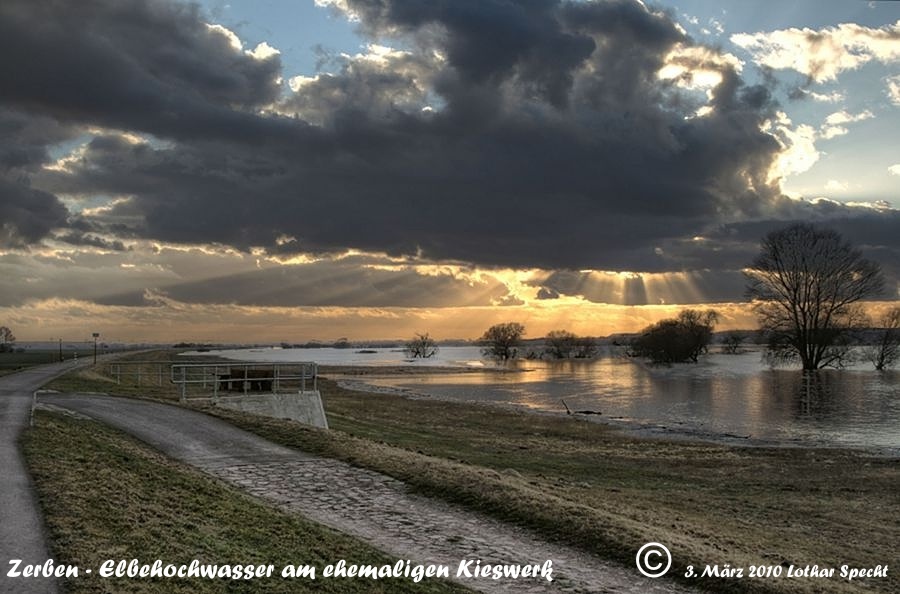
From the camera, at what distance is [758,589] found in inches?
332

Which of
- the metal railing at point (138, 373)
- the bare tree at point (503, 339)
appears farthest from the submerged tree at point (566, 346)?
the metal railing at point (138, 373)

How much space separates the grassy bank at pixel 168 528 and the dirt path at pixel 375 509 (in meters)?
0.71

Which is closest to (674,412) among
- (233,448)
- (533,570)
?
(233,448)

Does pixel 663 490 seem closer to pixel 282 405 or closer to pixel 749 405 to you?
pixel 282 405

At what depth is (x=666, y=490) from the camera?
18016 millimetres

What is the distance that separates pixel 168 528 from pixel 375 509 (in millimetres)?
3774

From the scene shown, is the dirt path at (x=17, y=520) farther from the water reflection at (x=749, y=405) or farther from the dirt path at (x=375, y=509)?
the water reflection at (x=749, y=405)

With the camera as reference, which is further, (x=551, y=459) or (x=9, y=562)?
(x=551, y=459)

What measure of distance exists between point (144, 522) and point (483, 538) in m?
4.85

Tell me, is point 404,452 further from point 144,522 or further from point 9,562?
point 9,562

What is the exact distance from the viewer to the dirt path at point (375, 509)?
28.4 ft

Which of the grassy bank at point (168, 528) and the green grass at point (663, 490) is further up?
the grassy bank at point (168, 528)

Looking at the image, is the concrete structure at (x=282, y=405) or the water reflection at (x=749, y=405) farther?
the water reflection at (x=749, y=405)

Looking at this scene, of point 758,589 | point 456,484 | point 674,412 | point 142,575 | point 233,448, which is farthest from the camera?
point 674,412
